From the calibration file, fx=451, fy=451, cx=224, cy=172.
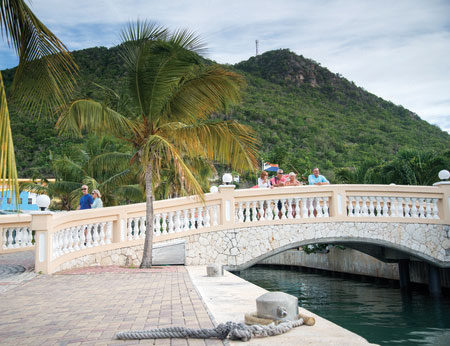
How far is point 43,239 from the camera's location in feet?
34.6

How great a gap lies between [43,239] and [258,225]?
19.8 feet

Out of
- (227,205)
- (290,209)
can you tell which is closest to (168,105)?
(227,205)

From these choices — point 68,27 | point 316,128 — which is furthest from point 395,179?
point 316,128

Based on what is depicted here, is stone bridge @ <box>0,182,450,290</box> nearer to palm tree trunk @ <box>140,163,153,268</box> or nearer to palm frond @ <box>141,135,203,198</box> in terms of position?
palm tree trunk @ <box>140,163,153,268</box>

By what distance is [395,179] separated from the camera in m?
23.1

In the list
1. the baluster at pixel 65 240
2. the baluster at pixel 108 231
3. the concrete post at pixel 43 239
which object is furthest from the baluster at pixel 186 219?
the concrete post at pixel 43 239

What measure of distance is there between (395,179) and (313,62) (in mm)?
62823

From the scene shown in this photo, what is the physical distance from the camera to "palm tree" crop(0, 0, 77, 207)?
6285mm

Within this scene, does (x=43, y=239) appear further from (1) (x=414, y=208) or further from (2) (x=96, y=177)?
(2) (x=96, y=177)

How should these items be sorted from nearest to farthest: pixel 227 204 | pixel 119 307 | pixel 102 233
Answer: pixel 119 307, pixel 102 233, pixel 227 204

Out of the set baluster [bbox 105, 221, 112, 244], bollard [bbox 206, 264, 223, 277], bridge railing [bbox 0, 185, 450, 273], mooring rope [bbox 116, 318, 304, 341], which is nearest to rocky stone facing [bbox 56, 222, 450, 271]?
bridge railing [bbox 0, 185, 450, 273]

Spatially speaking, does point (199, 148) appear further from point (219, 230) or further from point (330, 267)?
point (330, 267)

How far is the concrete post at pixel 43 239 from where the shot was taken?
10.5 meters

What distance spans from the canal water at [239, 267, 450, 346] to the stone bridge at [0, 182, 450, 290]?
1706 millimetres
